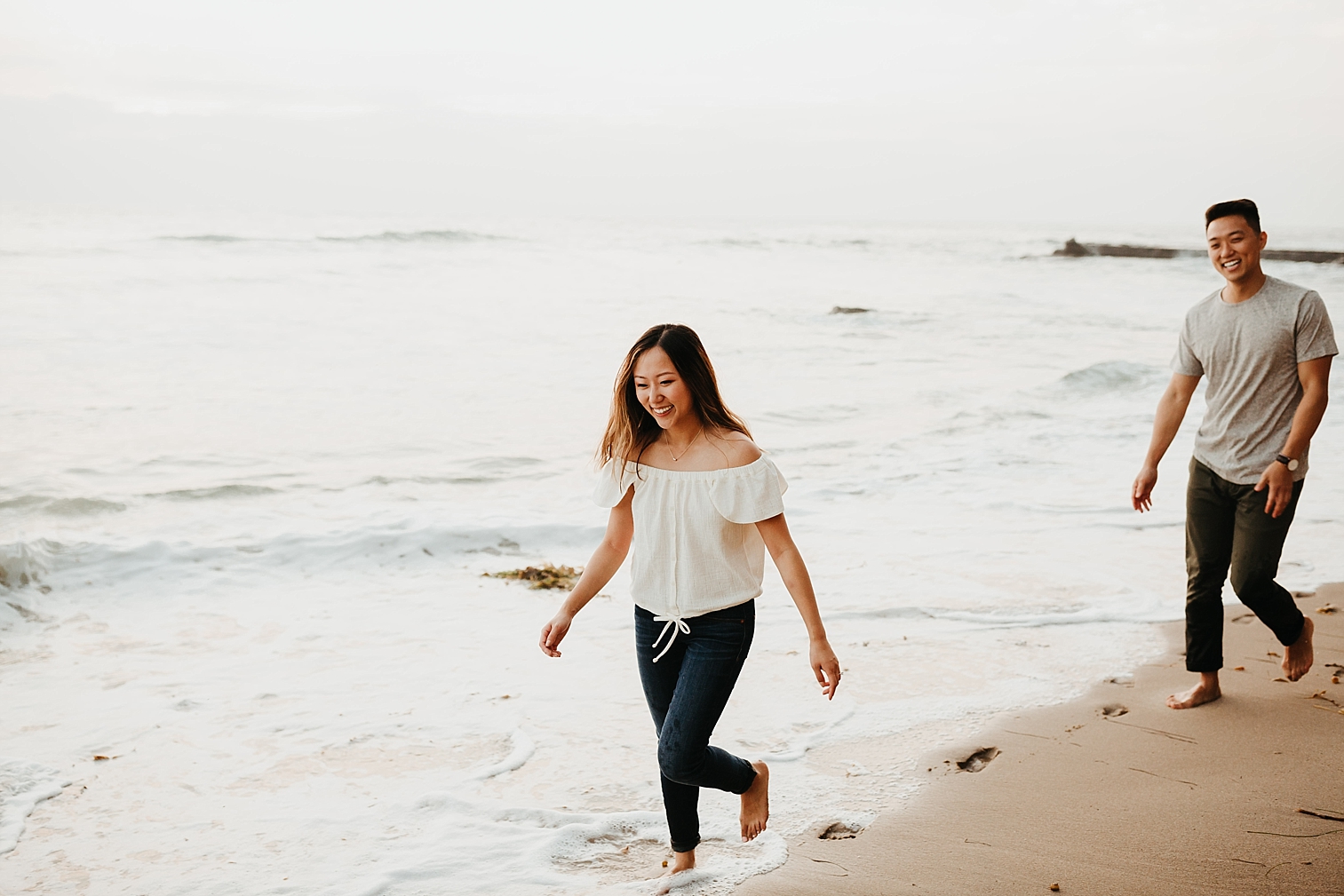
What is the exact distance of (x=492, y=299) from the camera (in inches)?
1035

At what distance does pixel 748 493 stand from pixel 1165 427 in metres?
2.23

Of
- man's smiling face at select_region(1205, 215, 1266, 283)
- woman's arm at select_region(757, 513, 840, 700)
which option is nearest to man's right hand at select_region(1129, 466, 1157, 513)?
man's smiling face at select_region(1205, 215, 1266, 283)

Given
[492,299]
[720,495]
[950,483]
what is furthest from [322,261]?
[720,495]

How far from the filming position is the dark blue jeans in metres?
2.71

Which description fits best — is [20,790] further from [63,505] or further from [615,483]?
[63,505]

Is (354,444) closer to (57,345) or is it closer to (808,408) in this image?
(808,408)

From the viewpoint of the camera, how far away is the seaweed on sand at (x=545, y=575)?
21.2 ft

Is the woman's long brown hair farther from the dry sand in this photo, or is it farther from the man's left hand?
the man's left hand

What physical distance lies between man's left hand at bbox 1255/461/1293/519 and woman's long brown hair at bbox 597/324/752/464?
2.03 meters

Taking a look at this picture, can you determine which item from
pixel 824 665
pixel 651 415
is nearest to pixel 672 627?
pixel 824 665

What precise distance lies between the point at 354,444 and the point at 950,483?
247 inches

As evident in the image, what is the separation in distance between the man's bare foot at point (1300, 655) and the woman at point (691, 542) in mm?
2400

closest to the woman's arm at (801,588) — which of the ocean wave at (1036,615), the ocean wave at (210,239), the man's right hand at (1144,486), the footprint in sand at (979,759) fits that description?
the footprint in sand at (979,759)

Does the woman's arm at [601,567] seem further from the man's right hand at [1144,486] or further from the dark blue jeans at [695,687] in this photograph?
the man's right hand at [1144,486]
